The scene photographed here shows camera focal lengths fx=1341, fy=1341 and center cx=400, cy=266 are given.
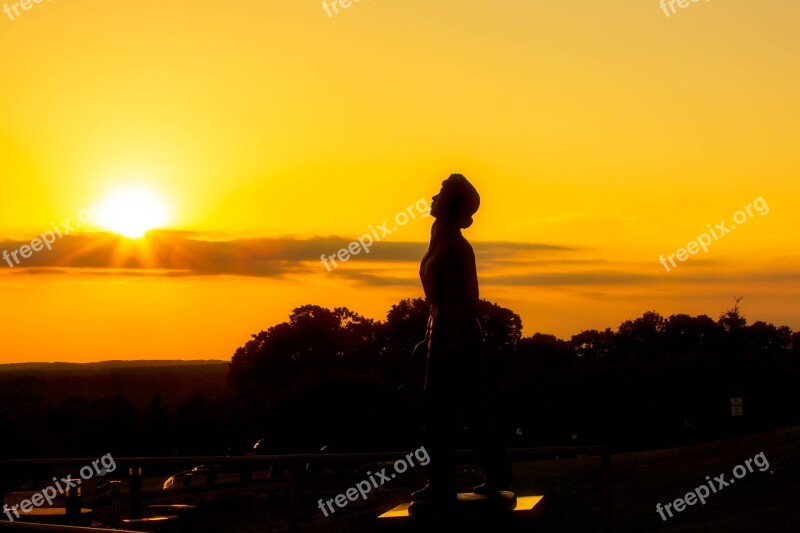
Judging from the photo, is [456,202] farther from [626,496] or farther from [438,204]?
[626,496]

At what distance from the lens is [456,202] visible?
996 centimetres

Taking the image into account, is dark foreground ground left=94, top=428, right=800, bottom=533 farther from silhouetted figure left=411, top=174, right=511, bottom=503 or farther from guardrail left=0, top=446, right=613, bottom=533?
silhouetted figure left=411, top=174, right=511, bottom=503

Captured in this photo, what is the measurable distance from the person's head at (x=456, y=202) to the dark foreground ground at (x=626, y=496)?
9.89 meters

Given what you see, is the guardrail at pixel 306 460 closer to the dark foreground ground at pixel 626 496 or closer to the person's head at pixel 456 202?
the person's head at pixel 456 202

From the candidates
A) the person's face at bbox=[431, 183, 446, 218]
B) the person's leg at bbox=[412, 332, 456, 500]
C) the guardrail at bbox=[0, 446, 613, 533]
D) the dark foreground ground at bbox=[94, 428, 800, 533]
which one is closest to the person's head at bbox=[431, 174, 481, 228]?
the person's face at bbox=[431, 183, 446, 218]

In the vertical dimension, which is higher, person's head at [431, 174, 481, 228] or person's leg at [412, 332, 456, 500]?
person's head at [431, 174, 481, 228]

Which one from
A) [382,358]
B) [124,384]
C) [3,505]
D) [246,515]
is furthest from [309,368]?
[3,505]

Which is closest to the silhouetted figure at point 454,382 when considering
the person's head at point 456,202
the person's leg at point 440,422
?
the person's leg at point 440,422

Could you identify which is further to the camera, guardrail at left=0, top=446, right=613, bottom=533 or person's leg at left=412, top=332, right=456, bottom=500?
guardrail at left=0, top=446, right=613, bottom=533

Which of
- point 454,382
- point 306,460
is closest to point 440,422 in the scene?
point 454,382

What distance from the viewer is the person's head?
9961mm

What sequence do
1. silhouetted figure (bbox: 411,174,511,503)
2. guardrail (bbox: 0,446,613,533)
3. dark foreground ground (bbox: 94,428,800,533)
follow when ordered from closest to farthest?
silhouetted figure (bbox: 411,174,511,503) → guardrail (bbox: 0,446,613,533) → dark foreground ground (bbox: 94,428,800,533)

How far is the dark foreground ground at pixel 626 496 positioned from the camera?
24094mm

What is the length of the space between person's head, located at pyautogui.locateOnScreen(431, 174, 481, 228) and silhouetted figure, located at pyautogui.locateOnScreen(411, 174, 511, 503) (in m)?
0.22
